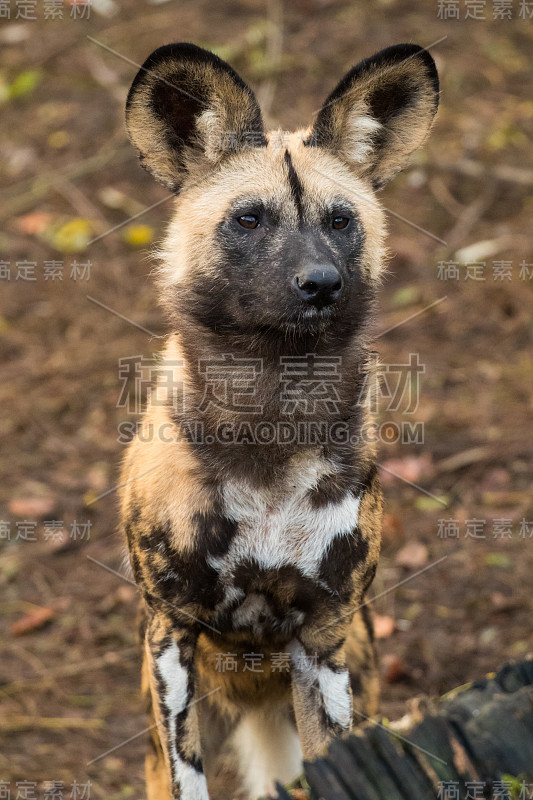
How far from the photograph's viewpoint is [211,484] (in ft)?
10.1

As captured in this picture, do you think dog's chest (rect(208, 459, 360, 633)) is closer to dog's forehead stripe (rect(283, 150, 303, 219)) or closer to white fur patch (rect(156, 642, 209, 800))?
white fur patch (rect(156, 642, 209, 800))

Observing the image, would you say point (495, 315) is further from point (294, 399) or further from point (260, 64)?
point (294, 399)

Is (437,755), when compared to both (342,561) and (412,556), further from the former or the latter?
(412,556)

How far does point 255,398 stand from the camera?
10.3 feet

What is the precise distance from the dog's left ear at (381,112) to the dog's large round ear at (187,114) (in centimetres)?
28

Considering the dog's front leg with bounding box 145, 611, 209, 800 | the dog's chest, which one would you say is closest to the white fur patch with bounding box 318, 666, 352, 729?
the dog's chest

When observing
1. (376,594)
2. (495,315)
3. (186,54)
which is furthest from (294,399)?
(495,315)

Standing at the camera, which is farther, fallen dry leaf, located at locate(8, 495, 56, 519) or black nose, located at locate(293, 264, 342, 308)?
fallen dry leaf, located at locate(8, 495, 56, 519)

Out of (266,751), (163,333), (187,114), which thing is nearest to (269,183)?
(187,114)

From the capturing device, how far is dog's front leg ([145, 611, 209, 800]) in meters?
3.17

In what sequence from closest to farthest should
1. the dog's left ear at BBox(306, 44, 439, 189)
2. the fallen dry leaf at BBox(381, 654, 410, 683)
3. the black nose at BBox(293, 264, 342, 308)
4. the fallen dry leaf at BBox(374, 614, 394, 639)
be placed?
the black nose at BBox(293, 264, 342, 308), the dog's left ear at BBox(306, 44, 439, 189), the fallen dry leaf at BBox(381, 654, 410, 683), the fallen dry leaf at BBox(374, 614, 394, 639)

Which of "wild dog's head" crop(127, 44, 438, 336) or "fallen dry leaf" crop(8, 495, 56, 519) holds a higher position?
"fallen dry leaf" crop(8, 495, 56, 519)

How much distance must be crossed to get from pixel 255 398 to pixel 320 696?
1040mm

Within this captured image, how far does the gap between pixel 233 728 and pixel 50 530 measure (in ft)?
7.08
